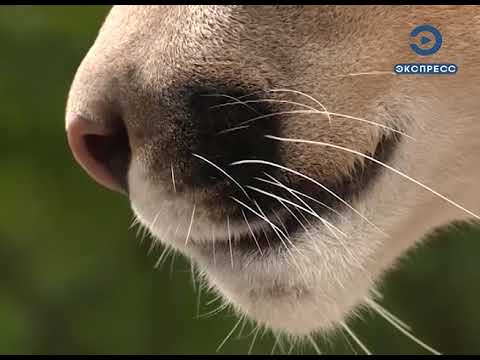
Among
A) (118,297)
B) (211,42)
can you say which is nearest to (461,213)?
(211,42)

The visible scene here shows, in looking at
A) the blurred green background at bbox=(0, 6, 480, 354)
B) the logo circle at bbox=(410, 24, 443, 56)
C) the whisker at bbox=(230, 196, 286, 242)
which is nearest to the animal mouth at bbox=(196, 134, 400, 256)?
the whisker at bbox=(230, 196, 286, 242)

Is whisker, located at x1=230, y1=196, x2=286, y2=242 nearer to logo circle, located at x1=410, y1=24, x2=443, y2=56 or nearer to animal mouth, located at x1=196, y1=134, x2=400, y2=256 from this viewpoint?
animal mouth, located at x1=196, y1=134, x2=400, y2=256

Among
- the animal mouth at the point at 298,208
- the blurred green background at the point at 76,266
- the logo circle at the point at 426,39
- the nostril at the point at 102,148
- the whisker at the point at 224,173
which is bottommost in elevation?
the blurred green background at the point at 76,266

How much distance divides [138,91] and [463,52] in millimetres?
476

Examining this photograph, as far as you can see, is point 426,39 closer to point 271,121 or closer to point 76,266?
point 271,121

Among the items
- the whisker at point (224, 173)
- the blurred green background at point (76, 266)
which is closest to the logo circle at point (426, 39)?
the whisker at point (224, 173)

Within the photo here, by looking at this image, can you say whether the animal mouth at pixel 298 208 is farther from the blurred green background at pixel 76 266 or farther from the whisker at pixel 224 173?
the blurred green background at pixel 76 266

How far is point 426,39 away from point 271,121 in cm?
25

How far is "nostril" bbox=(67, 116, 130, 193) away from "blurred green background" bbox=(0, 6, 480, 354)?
2.31 metres

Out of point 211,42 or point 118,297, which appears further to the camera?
point 118,297

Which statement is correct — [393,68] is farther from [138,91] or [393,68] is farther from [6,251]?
[6,251]

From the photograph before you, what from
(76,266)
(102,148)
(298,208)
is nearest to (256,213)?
(298,208)

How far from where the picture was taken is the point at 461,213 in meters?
1.45

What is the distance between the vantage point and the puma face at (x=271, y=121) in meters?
1.16
